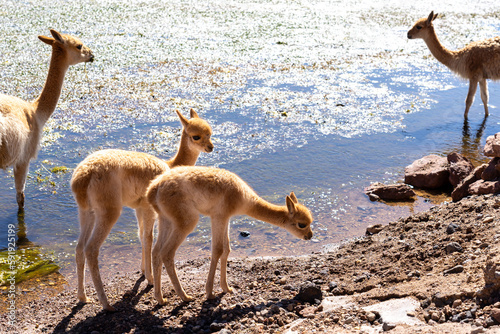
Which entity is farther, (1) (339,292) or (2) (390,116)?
(2) (390,116)

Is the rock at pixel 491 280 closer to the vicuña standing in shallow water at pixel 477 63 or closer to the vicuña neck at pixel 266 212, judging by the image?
the vicuña neck at pixel 266 212

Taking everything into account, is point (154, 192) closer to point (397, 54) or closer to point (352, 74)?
point (352, 74)

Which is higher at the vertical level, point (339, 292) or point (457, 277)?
point (457, 277)

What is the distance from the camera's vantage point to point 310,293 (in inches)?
239

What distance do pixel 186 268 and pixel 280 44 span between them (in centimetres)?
1410

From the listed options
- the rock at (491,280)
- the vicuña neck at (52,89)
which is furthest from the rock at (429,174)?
the vicuña neck at (52,89)

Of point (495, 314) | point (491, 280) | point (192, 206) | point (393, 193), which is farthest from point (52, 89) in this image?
A: point (495, 314)

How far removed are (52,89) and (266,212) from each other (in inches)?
211

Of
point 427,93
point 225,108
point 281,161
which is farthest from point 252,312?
point 427,93

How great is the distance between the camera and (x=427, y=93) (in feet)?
53.8

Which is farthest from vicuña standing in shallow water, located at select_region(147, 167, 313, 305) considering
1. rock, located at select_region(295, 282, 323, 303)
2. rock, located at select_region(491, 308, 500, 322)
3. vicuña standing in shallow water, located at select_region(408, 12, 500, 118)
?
vicuña standing in shallow water, located at select_region(408, 12, 500, 118)

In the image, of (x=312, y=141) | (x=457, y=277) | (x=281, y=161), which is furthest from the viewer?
(x=312, y=141)

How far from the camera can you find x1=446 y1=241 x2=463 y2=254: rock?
20.9 feet

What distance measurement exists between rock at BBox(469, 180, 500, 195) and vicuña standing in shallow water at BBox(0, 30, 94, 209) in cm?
726
